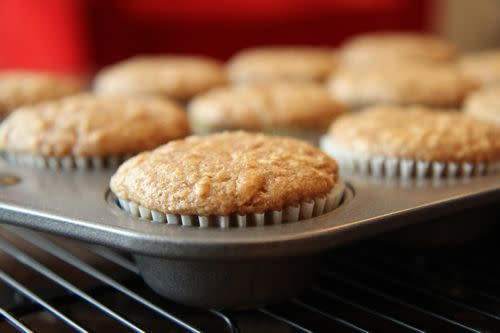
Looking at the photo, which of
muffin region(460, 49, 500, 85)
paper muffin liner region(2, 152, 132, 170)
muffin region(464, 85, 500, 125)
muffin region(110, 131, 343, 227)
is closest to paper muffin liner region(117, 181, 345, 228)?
muffin region(110, 131, 343, 227)

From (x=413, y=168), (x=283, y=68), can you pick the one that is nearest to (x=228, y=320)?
(x=413, y=168)

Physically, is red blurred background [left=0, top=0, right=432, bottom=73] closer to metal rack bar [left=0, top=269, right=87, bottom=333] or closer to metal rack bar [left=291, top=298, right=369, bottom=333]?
metal rack bar [left=0, top=269, right=87, bottom=333]

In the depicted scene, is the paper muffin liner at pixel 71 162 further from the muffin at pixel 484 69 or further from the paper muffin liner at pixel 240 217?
the muffin at pixel 484 69

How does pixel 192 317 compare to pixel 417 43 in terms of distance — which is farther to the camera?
pixel 417 43

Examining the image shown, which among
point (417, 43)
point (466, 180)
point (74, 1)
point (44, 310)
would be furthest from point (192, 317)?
point (74, 1)

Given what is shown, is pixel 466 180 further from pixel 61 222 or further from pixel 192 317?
pixel 61 222

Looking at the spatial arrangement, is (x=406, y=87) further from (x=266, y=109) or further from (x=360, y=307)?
(x=360, y=307)

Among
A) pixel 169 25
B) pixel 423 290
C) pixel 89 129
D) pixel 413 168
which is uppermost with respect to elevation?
pixel 169 25

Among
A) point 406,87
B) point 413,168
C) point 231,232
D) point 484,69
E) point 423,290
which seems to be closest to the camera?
point 231,232
